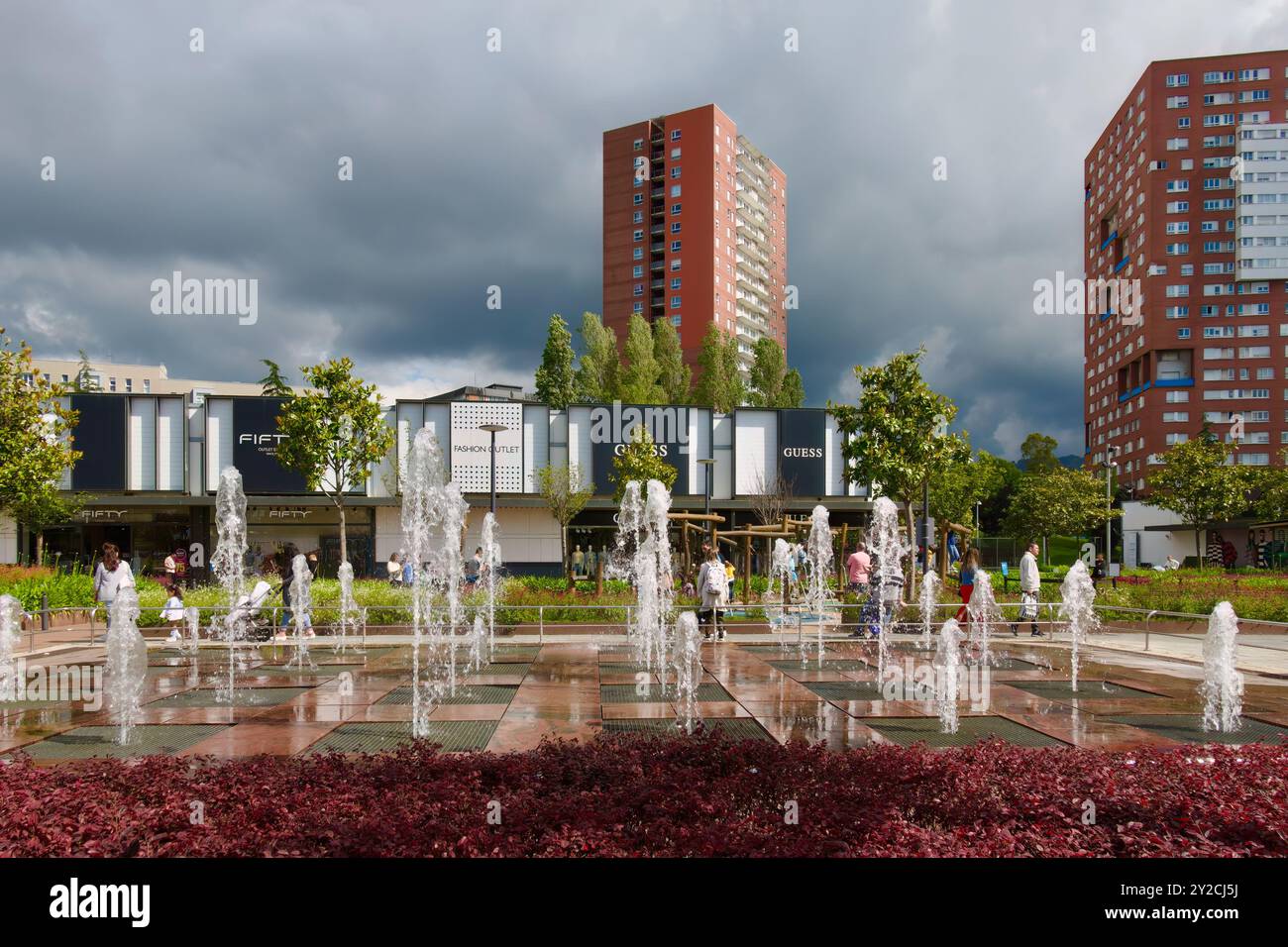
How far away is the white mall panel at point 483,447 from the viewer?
37344mm

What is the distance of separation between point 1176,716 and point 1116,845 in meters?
5.81

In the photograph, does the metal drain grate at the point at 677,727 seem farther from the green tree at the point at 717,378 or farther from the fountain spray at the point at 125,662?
the green tree at the point at 717,378

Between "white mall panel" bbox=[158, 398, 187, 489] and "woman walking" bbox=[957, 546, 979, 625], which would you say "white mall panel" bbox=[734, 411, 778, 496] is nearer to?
"woman walking" bbox=[957, 546, 979, 625]

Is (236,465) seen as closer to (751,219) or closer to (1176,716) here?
(1176,716)

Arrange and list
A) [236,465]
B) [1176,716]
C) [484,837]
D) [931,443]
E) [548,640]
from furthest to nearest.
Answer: [236,465] < [931,443] < [548,640] < [1176,716] < [484,837]

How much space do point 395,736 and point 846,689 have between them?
5.77m

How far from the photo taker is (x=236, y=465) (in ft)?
116

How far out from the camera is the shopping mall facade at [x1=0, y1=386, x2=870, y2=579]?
115ft

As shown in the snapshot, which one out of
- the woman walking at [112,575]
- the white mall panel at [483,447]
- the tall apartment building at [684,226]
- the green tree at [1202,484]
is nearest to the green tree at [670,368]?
the tall apartment building at [684,226]

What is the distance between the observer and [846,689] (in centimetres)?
1095

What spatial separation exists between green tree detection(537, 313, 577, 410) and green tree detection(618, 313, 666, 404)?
4.17m

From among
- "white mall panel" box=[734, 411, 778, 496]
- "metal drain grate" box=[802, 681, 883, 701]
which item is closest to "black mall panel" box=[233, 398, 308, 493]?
"white mall panel" box=[734, 411, 778, 496]

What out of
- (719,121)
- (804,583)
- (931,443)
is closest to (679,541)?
(804,583)

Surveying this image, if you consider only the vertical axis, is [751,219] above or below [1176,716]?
above
